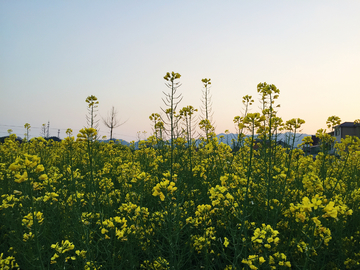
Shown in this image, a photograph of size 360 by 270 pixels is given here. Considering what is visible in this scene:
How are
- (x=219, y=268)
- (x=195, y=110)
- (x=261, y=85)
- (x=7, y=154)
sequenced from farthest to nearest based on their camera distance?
(x=7, y=154) < (x=195, y=110) < (x=261, y=85) < (x=219, y=268)

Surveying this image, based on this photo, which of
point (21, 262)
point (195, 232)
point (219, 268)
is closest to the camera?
point (219, 268)

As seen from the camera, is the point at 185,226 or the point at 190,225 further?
the point at 185,226

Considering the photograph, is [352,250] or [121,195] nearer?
[352,250]

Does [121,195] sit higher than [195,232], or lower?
higher

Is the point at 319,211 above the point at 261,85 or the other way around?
the other way around

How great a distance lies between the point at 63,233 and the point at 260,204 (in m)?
2.87

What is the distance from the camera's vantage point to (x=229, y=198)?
7.62 ft

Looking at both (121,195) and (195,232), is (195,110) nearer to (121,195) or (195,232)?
(121,195)

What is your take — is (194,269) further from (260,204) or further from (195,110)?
(195,110)

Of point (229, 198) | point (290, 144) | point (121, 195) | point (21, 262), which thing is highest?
point (290, 144)

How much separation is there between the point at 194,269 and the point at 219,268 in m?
0.33

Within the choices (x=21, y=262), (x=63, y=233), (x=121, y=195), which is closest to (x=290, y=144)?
(x=121, y=195)

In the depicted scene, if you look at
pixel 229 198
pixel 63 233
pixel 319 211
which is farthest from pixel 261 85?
pixel 63 233

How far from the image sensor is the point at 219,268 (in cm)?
258
